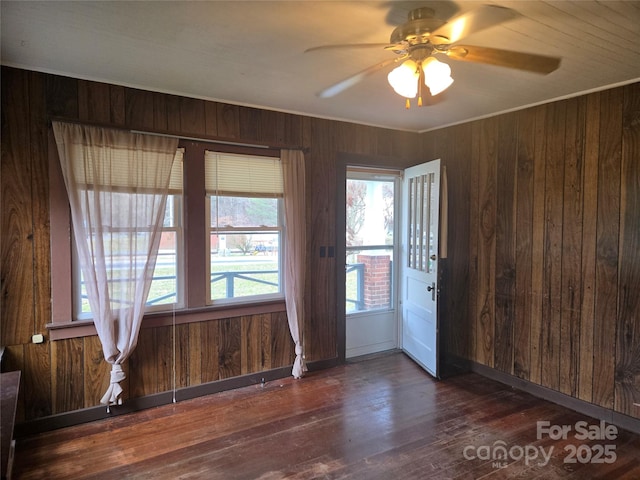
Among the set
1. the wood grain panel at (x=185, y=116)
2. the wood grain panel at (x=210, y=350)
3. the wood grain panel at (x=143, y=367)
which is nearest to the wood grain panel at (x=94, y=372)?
the wood grain panel at (x=143, y=367)

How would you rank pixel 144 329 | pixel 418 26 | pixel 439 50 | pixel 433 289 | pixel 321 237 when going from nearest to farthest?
pixel 418 26 → pixel 439 50 → pixel 144 329 → pixel 433 289 → pixel 321 237

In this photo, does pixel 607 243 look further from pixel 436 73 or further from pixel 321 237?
pixel 321 237

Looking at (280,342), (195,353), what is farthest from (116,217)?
(280,342)

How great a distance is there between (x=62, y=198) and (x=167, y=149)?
816 millimetres

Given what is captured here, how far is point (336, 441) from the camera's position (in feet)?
8.79

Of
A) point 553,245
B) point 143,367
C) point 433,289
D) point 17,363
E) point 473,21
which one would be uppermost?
point 473,21

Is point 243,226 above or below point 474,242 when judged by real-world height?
above

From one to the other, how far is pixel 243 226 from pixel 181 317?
3.06 ft

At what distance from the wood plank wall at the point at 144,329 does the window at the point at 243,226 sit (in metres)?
0.21

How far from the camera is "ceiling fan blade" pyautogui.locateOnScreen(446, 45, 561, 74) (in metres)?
1.77

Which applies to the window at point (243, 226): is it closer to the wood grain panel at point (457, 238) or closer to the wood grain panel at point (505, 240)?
the wood grain panel at point (457, 238)

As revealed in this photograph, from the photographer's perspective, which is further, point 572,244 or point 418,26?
point 572,244

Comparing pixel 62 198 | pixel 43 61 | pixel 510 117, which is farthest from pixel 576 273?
pixel 43 61

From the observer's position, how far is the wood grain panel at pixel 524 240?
341 centimetres
